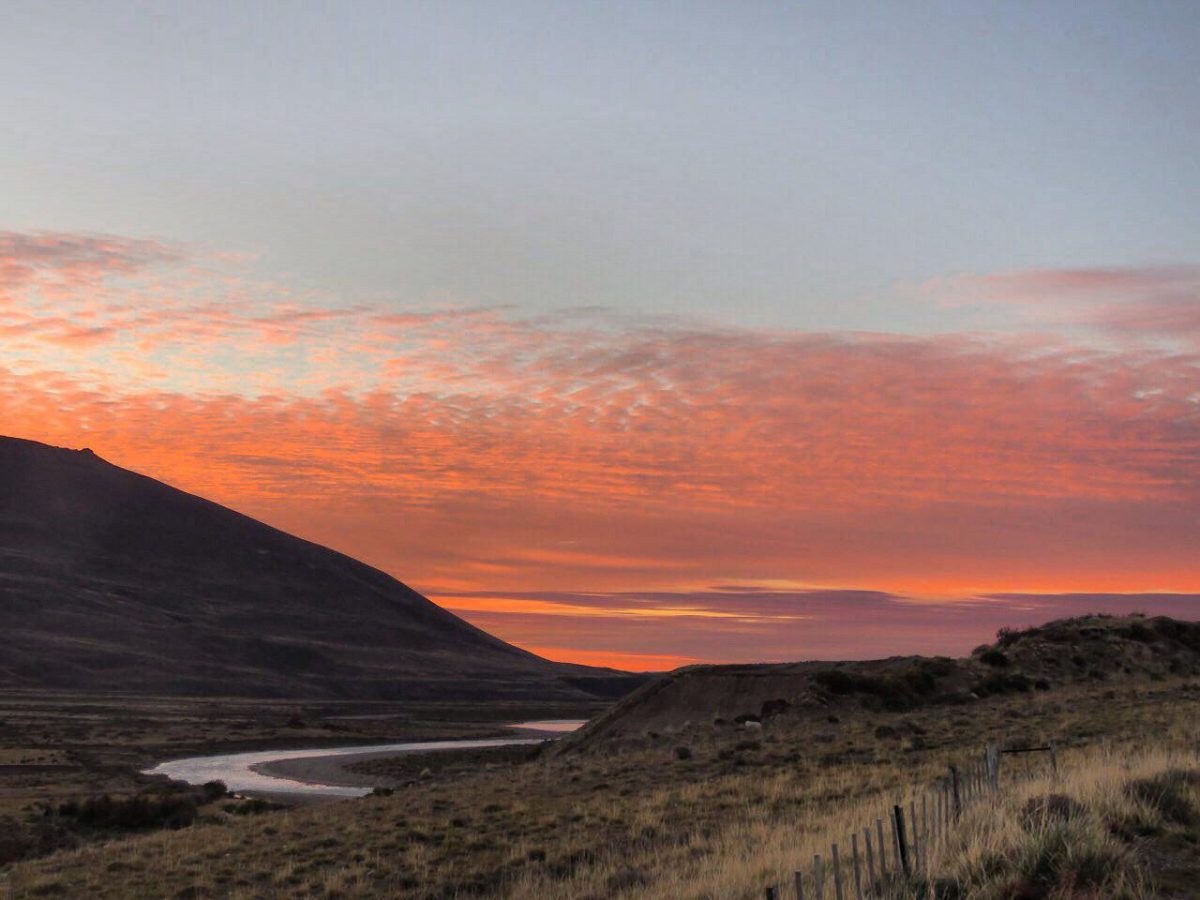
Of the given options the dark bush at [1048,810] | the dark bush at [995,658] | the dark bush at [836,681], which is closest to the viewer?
the dark bush at [1048,810]

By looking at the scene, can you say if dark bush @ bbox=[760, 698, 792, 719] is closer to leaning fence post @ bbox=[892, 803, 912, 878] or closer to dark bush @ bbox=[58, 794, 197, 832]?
dark bush @ bbox=[58, 794, 197, 832]

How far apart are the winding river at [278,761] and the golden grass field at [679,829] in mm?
17014

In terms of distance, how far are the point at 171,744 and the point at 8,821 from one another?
53.1 meters

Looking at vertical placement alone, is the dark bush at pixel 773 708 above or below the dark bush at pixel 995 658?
below

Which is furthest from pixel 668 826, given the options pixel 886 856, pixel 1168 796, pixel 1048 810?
pixel 1048 810

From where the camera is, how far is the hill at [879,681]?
178 ft

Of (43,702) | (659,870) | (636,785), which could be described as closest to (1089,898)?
(659,870)

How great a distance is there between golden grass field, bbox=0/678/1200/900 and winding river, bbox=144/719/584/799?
55.8 feet

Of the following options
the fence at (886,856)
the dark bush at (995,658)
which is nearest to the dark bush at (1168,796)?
the fence at (886,856)

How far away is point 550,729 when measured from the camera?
128 m

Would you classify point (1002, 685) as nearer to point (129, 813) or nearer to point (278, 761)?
point (129, 813)

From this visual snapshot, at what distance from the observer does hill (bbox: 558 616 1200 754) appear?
2135 inches

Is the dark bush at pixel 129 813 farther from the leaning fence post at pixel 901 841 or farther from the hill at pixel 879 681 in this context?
the leaning fence post at pixel 901 841

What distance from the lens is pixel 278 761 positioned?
254 ft
